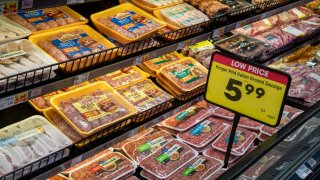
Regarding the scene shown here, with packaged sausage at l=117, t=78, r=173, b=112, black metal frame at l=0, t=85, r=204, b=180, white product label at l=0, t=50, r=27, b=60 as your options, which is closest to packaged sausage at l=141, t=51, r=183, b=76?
packaged sausage at l=117, t=78, r=173, b=112

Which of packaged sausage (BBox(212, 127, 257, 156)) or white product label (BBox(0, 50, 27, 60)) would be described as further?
packaged sausage (BBox(212, 127, 257, 156))

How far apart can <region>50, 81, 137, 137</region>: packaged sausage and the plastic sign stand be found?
0.62m

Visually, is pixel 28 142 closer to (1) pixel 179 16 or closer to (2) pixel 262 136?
(1) pixel 179 16

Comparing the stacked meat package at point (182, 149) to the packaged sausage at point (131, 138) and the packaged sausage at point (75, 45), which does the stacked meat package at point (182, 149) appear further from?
the packaged sausage at point (75, 45)

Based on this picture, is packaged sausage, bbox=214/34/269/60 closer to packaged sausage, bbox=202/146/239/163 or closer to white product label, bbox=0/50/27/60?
packaged sausage, bbox=202/146/239/163

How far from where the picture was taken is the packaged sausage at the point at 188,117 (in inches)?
128

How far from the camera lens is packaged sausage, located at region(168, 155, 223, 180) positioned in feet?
9.23

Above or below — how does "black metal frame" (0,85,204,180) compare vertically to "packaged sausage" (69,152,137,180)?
above

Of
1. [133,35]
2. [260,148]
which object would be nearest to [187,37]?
[133,35]

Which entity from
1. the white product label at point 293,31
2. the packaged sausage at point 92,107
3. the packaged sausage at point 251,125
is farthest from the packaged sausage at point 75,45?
the white product label at point 293,31

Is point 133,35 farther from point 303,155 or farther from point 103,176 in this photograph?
point 303,155

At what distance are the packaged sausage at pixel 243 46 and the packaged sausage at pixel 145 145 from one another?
1.08 m

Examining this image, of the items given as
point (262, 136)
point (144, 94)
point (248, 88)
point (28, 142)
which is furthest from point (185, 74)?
point (28, 142)

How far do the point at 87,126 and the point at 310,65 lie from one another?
96.7 inches
